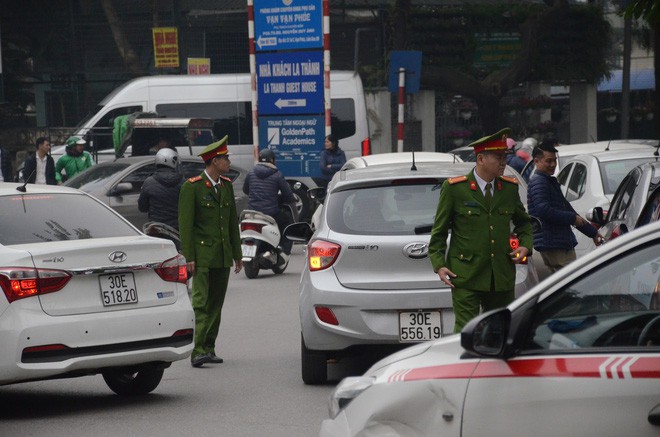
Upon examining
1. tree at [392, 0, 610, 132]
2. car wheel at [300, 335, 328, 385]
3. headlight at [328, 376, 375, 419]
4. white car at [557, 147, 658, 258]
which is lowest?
car wheel at [300, 335, 328, 385]

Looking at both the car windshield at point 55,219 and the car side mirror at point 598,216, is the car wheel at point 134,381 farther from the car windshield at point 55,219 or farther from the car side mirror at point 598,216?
the car side mirror at point 598,216

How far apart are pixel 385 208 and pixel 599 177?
599 centimetres

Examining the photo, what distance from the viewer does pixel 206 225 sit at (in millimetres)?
10469

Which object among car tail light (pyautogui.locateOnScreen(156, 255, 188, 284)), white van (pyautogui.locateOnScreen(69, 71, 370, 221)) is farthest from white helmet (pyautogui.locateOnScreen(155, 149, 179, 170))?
white van (pyautogui.locateOnScreen(69, 71, 370, 221))

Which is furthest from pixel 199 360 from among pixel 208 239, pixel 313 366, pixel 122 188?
pixel 122 188

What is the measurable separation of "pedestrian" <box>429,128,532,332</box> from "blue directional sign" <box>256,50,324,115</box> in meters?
16.9

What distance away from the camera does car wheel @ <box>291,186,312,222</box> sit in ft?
79.3

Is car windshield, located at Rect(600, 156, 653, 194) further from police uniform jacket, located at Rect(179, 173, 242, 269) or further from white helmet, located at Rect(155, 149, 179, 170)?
police uniform jacket, located at Rect(179, 173, 242, 269)

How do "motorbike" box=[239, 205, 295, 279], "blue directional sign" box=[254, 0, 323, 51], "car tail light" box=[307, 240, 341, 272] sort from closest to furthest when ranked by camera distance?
"car tail light" box=[307, 240, 341, 272] < "motorbike" box=[239, 205, 295, 279] < "blue directional sign" box=[254, 0, 323, 51]

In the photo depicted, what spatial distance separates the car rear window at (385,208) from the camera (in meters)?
9.14

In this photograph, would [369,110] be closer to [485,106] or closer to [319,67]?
[485,106]

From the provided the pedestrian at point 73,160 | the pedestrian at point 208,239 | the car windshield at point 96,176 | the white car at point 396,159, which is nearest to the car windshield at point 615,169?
the white car at point 396,159

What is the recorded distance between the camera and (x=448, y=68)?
32875 mm

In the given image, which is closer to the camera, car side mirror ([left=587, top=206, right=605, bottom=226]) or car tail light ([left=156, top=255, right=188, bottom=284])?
car tail light ([left=156, top=255, right=188, bottom=284])
